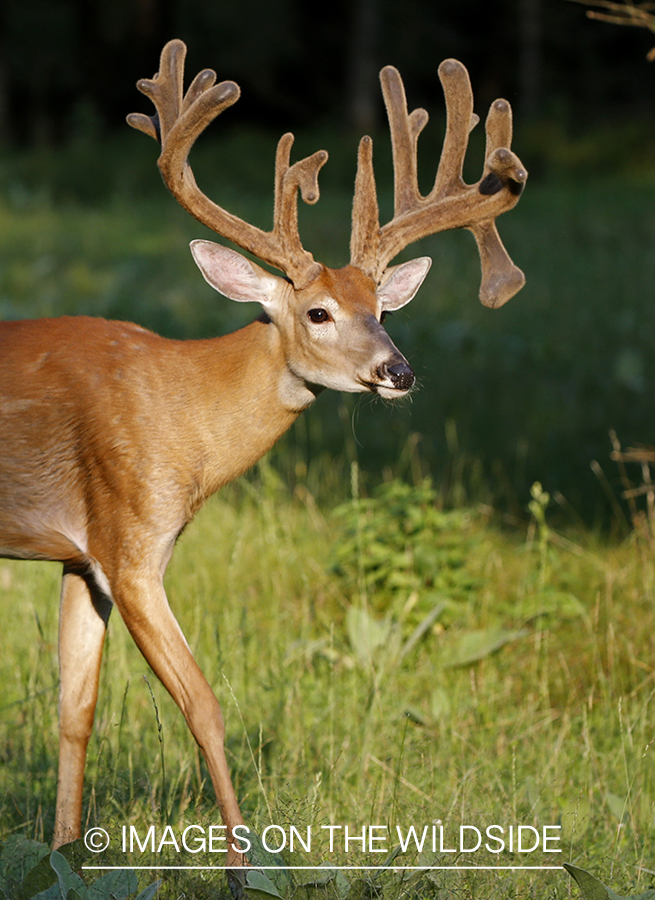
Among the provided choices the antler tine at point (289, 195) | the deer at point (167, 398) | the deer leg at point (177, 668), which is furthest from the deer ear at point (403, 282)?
the deer leg at point (177, 668)

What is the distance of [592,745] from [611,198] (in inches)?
611

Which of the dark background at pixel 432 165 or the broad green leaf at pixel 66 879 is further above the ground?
the dark background at pixel 432 165

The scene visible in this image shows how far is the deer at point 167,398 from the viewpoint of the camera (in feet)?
10.9

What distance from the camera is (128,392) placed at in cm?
348

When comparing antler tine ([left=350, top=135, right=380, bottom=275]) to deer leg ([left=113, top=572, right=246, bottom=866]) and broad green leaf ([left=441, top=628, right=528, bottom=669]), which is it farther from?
broad green leaf ([left=441, top=628, right=528, bottom=669])

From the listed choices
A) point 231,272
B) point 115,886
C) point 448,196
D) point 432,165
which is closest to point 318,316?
point 231,272

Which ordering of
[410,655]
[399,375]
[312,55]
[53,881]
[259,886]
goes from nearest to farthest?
1. [259,886]
2. [53,881]
3. [399,375]
4. [410,655]
5. [312,55]

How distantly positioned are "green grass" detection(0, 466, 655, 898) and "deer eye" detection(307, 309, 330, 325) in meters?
1.10

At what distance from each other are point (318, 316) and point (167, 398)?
1.67 ft

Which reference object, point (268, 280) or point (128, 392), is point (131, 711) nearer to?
point (128, 392)

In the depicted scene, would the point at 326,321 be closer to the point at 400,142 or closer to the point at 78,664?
the point at 400,142

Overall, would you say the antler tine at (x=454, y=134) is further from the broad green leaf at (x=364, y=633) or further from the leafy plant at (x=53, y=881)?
the leafy plant at (x=53, y=881)

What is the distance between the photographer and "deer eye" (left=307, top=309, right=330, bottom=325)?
3.48 meters

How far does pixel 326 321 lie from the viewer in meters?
3.48
